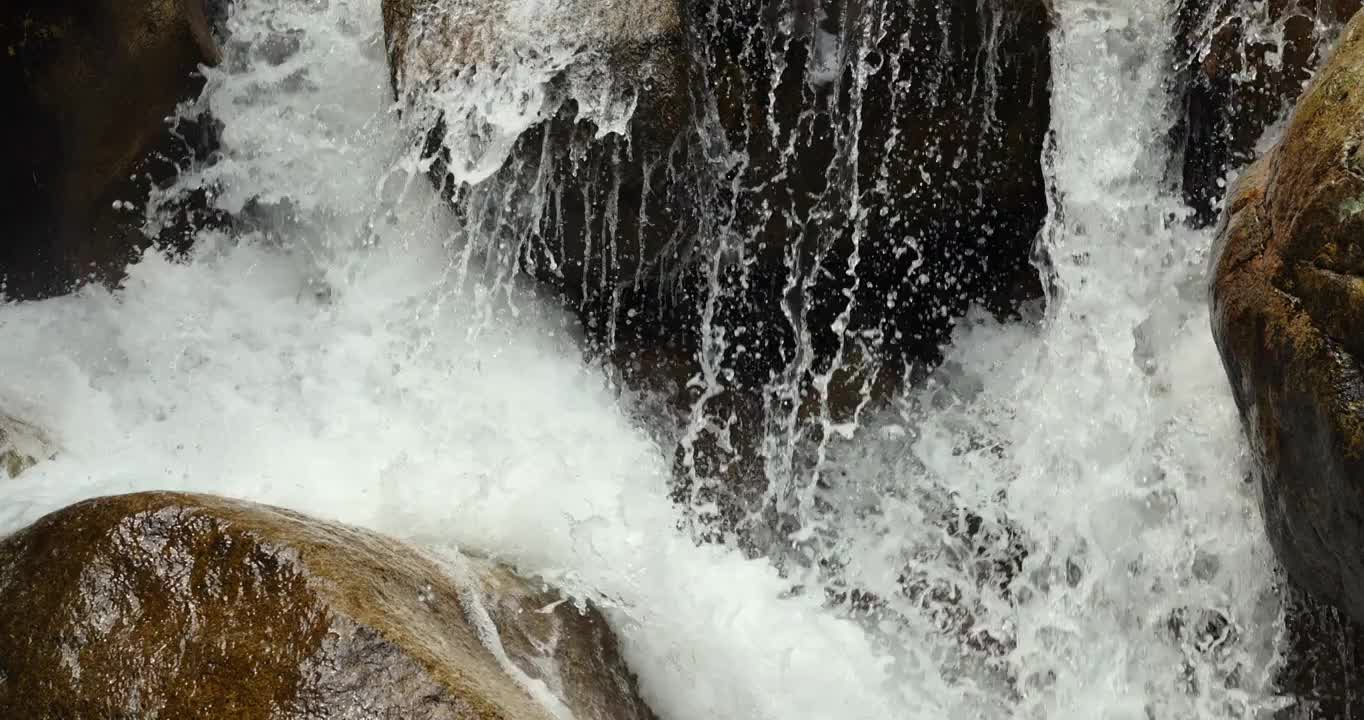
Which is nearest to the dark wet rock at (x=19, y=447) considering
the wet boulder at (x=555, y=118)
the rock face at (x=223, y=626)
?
the rock face at (x=223, y=626)

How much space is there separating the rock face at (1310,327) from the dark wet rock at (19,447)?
4.44 meters

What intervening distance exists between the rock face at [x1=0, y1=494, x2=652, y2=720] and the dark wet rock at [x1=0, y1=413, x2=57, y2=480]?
6.00 feet

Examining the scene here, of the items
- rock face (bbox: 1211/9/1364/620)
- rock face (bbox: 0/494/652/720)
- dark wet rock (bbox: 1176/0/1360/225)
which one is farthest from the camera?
dark wet rock (bbox: 1176/0/1360/225)

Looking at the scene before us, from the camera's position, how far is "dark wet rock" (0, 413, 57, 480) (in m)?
4.86

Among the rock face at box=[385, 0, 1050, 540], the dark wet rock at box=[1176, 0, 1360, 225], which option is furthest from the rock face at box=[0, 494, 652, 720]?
the dark wet rock at box=[1176, 0, 1360, 225]

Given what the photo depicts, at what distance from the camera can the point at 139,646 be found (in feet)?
9.78

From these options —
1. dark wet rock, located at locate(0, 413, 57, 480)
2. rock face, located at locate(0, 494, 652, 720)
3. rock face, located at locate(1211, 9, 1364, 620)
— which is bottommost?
dark wet rock, located at locate(0, 413, 57, 480)

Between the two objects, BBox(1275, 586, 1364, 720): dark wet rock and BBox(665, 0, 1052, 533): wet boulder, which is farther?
BBox(665, 0, 1052, 533): wet boulder

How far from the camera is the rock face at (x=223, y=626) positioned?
9.50ft

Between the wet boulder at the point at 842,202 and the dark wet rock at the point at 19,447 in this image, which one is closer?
the dark wet rock at the point at 19,447

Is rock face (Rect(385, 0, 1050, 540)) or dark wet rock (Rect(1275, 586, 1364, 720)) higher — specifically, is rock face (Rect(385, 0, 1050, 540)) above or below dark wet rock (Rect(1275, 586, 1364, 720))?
above

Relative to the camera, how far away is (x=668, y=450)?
18.9 feet

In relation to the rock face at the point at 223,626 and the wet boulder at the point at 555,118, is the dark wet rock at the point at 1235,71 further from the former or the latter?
the rock face at the point at 223,626

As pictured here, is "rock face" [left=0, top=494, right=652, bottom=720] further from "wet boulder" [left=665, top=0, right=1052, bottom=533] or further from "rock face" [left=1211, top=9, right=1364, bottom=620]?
"wet boulder" [left=665, top=0, right=1052, bottom=533]
